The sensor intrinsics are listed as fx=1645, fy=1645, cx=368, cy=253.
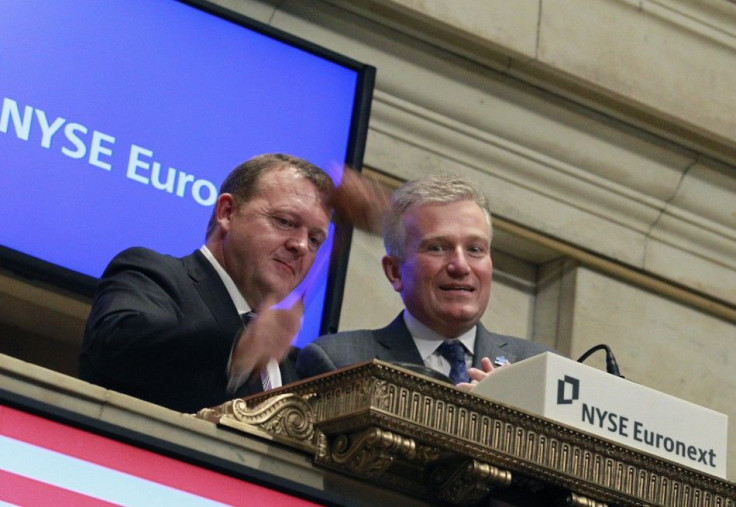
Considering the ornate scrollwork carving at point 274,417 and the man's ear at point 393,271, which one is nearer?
the ornate scrollwork carving at point 274,417

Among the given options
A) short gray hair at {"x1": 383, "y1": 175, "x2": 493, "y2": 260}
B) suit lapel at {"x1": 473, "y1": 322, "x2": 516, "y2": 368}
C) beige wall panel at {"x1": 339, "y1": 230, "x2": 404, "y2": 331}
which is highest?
beige wall panel at {"x1": 339, "y1": 230, "x2": 404, "y2": 331}

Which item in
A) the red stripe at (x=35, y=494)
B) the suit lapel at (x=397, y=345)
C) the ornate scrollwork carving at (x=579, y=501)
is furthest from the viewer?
the suit lapel at (x=397, y=345)

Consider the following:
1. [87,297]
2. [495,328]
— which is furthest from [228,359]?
[495,328]

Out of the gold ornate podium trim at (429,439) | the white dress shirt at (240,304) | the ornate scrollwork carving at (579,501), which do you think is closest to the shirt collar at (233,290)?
the white dress shirt at (240,304)

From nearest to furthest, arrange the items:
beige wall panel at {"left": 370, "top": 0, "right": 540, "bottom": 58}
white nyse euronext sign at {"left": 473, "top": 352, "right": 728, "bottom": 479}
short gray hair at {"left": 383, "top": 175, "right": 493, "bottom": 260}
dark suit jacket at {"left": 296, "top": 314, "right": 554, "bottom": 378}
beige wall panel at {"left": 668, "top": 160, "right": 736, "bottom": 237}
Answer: white nyse euronext sign at {"left": 473, "top": 352, "right": 728, "bottom": 479}, dark suit jacket at {"left": 296, "top": 314, "right": 554, "bottom": 378}, short gray hair at {"left": 383, "top": 175, "right": 493, "bottom": 260}, beige wall panel at {"left": 370, "top": 0, "right": 540, "bottom": 58}, beige wall panel at {"left": 668, "top": 160, "right": 736, "bottom": 237}

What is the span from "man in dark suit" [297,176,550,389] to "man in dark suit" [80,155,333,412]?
403mm

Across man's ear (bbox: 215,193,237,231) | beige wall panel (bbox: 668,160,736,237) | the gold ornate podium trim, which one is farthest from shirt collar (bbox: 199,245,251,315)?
beige wall panel (bbox: 668,160,736,237)

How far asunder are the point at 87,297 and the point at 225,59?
969 millimetres

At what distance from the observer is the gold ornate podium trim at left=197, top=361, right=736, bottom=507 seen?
226cm

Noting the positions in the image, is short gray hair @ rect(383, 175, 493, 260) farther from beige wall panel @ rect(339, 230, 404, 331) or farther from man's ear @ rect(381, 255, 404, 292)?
beige wall panel @ rect(339, 230, 404, 331)

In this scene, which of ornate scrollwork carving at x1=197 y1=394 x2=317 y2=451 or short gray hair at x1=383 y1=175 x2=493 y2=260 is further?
short gray hair at x1=383 y1=175 x2=493 y2=260

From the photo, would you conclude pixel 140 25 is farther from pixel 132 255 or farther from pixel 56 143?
pixel 132 255

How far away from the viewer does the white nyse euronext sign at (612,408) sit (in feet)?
8.08

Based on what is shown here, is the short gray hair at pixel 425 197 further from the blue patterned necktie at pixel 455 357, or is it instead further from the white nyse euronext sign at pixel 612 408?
the white nyse euronext sign at pixel 612 408
